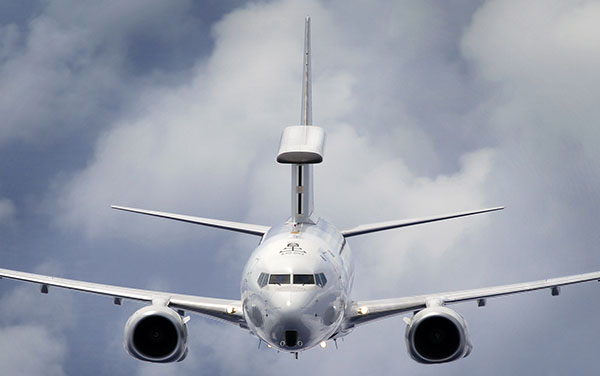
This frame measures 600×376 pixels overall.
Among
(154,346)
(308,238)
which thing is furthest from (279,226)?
(154,346)

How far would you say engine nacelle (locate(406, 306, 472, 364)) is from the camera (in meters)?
40.0

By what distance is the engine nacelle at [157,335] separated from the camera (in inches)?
1601

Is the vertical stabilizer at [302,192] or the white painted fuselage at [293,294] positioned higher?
the vertical stabilizer at [302,192]

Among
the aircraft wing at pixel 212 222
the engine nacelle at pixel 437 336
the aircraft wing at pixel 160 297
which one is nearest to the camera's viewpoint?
the engine nacelle at pixel 437 336

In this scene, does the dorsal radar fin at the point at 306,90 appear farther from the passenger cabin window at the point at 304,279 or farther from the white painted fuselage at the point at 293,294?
the passenger cabin window at the point at 304,279

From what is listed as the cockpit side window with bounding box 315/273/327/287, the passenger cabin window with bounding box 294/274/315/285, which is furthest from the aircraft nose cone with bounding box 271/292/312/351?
the cockpit side window with bounding box 315/273/327/287

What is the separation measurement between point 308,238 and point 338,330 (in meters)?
4.15

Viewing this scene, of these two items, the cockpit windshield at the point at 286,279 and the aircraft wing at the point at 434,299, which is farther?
the aircraft wing at the point at 434,299

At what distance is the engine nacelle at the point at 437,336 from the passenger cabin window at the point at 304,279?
654 centimetres

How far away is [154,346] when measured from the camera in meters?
41.2

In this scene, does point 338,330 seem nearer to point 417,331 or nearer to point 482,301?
point 417,331

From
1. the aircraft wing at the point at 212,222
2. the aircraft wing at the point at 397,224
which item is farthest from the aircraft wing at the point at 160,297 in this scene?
the aircraft wing at the point at 397,224

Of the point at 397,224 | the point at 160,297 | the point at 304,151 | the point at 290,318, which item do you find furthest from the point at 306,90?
the point at 290,318

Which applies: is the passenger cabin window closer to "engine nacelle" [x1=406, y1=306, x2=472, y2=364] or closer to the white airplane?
the white airplane
